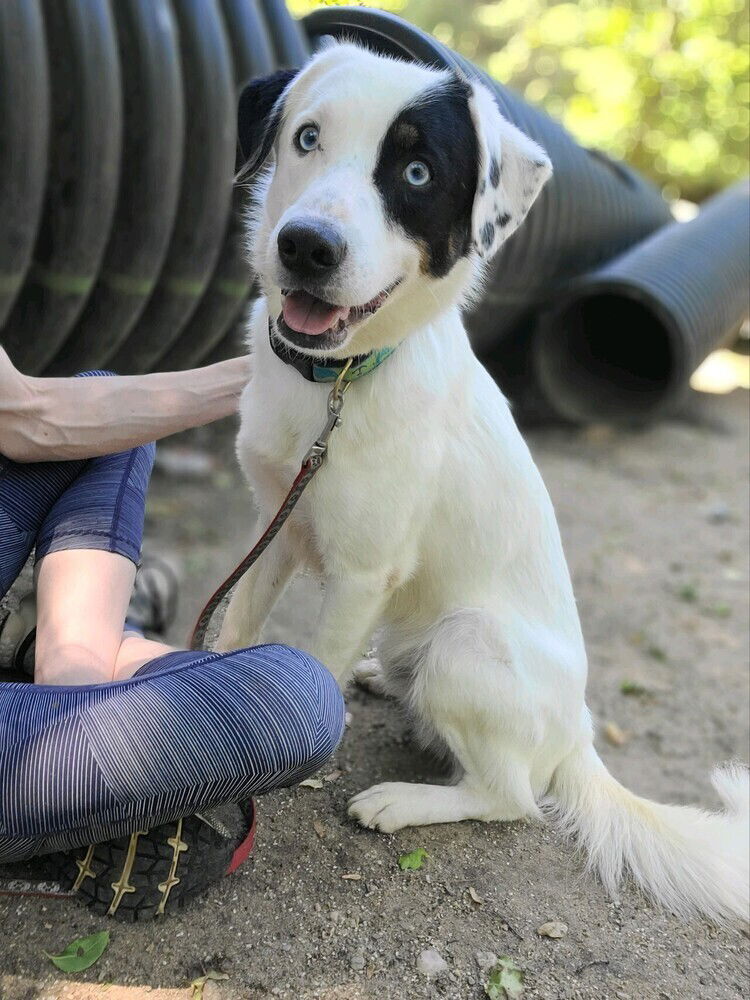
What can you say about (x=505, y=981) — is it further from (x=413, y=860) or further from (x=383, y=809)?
(x=383, y=809)

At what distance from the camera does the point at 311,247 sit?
1639 millimetres

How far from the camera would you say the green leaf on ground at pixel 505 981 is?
5.65ft

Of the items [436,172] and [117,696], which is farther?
[436,172]

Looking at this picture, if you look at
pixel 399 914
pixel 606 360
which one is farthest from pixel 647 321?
pixel 399 914

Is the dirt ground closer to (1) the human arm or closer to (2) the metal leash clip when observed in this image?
(2) the metal leash clip

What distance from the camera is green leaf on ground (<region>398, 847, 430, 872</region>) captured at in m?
1.98

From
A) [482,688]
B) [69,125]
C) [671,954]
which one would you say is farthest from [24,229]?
[671,954]

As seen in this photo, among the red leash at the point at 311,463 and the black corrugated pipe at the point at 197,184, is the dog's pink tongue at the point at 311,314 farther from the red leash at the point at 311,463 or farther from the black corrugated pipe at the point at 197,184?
the black corrugated pipe at the point at 197,184

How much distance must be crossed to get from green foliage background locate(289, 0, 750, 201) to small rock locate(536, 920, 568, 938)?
9.48 m

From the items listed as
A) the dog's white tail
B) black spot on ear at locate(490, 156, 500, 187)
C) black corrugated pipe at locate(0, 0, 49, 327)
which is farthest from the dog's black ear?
the dog's white tail

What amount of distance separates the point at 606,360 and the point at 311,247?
5.02 meters

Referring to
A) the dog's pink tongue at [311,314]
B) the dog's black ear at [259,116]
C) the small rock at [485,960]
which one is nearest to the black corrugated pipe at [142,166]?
the dog's black ear at [259,116]

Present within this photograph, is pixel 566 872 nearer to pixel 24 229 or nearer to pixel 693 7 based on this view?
pixel 24 229

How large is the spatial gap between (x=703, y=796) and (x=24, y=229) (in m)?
2.99
